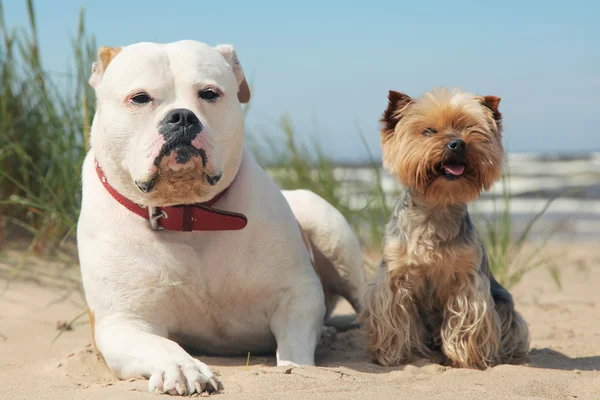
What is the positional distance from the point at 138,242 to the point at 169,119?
0.64m

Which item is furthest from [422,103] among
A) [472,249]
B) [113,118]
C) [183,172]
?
[113,118]

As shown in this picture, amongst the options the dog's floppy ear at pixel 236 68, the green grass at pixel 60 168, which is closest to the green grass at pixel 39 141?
the green grass at pixel 60 168

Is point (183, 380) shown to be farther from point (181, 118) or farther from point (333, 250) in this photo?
point (333, 250)

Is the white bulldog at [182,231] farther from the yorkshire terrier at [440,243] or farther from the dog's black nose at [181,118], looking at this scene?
the yorkshire terrier at [440,243]

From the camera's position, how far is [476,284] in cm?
342

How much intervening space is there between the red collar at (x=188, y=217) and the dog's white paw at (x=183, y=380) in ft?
2.11

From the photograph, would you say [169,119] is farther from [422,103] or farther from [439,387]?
[439,387]

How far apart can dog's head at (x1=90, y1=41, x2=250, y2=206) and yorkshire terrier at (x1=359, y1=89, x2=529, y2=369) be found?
0.80m

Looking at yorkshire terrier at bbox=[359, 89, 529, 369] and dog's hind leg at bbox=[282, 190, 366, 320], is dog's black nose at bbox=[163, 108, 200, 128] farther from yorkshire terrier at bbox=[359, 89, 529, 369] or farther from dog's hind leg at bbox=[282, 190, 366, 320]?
dog's hind leg at bbox=[282, 190, 366, 320]

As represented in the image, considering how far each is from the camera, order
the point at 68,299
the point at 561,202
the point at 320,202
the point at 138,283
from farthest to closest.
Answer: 1. the point at 561,202
2. the point at 68,299
3. the point at 320,202
4. the point at 138,283

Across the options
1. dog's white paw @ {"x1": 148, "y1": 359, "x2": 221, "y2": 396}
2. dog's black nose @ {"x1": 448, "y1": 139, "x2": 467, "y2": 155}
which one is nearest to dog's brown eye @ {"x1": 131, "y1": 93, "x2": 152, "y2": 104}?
dog's white paw @ {"x1": 148, "y1": 359, "x2": 221, "y2": 396}

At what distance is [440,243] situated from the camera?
3.38 m

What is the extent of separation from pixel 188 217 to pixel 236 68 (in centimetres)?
76

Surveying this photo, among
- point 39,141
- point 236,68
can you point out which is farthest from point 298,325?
point 39,141
